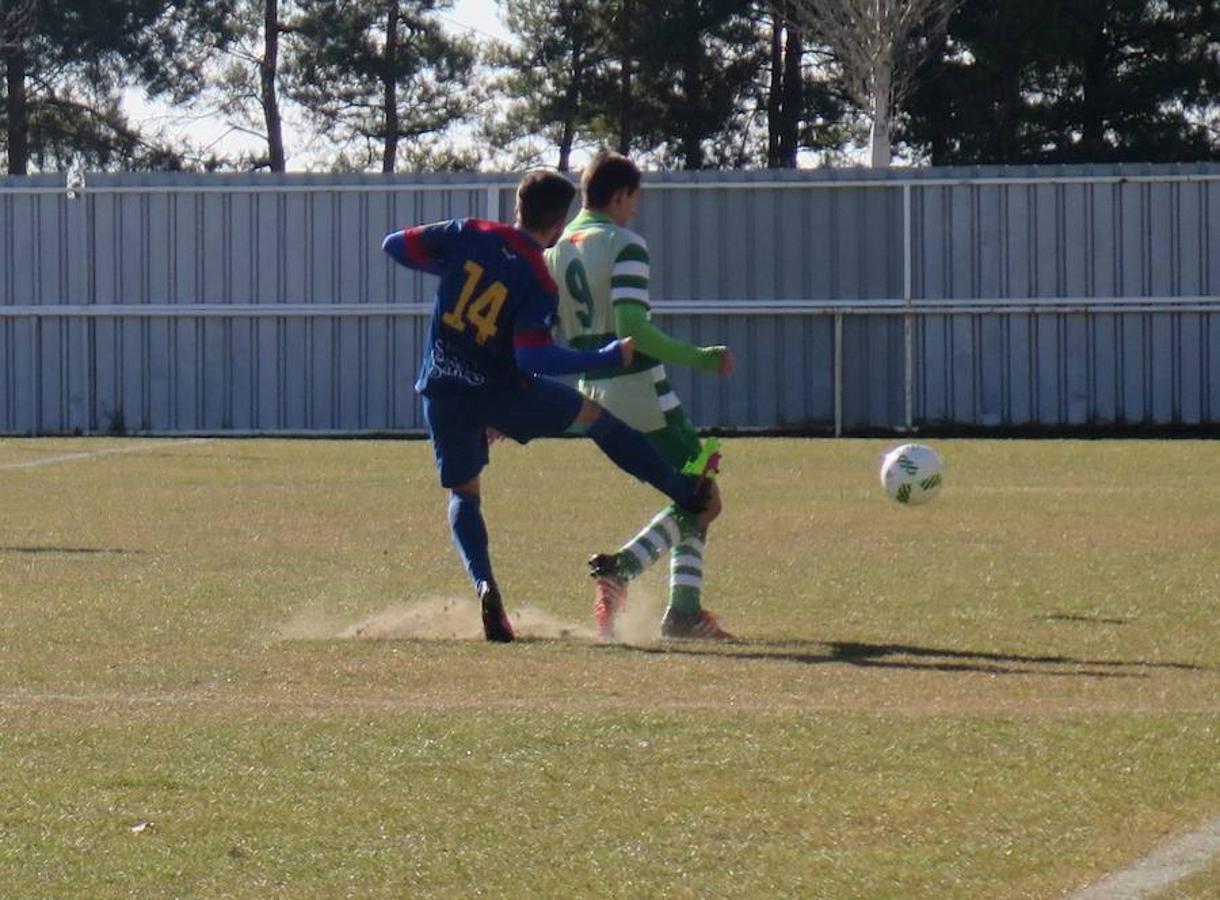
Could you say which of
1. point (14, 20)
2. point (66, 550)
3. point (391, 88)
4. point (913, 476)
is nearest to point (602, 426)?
point (913, 476)

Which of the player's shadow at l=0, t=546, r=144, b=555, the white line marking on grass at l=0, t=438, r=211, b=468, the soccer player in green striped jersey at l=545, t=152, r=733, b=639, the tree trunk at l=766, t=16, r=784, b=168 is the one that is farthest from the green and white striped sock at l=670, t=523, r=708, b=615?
the tree trunk at l=766, t=16, r=784, b=168

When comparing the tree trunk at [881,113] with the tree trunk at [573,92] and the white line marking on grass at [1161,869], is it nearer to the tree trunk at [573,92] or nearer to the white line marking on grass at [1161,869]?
the tree trunk at [573,92]

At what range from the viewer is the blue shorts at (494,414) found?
8039mm

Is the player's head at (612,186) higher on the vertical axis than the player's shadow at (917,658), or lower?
higher

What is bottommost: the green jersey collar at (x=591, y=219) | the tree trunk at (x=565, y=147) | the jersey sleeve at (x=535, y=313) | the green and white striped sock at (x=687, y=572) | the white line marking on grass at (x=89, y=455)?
the green and white striped sock at (x=687, y=572)

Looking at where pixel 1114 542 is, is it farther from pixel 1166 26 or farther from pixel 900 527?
pixel 1166 26

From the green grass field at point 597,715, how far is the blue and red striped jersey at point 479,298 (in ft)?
3.25

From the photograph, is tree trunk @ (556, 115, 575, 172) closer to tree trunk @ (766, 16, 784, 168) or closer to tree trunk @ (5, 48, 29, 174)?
tree trunk @ (766, 16, 784, 168)

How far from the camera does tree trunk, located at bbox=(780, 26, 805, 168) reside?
4138cm

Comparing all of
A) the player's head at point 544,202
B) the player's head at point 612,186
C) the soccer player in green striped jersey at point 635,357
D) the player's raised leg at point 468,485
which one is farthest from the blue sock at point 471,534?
the player's head at point 612,186

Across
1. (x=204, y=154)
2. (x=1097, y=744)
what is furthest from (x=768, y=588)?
(x=204, y=154)

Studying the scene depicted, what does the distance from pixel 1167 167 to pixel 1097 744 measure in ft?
74.7

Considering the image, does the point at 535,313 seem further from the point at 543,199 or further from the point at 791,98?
the point at 791,98

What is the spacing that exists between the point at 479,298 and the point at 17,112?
37176mm
